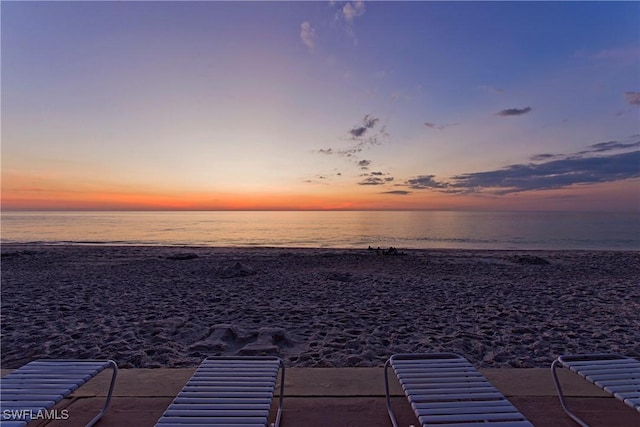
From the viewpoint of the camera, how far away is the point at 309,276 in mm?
11227

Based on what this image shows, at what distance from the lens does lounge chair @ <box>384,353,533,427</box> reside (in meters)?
2.04

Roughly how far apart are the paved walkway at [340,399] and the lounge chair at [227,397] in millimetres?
353

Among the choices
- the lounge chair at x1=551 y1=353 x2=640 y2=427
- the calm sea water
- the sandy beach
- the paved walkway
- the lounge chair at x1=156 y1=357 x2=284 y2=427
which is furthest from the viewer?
the calm sea water

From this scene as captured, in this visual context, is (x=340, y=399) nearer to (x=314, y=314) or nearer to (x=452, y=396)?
(x=452, y=396)

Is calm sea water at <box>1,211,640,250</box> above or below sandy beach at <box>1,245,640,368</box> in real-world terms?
below

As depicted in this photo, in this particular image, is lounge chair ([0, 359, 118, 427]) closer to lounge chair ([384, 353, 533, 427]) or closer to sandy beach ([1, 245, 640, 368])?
sandy beach ([1, 245, 640, 368])

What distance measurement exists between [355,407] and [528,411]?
50.7 inches

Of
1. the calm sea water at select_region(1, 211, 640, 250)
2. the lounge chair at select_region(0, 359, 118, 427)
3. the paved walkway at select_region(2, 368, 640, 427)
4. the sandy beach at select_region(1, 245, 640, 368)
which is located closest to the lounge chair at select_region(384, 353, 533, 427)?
the paved walkway at select_region(2, 368, 640, 427)

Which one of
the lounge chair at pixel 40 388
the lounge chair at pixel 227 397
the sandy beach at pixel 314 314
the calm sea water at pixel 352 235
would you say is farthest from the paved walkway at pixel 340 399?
the calm sea water at pixel 352 235

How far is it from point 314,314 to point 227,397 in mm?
4598

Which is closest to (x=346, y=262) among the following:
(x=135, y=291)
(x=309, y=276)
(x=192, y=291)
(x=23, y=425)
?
(x=309, y=276)

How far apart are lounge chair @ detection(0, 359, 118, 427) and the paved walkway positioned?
0.61ft

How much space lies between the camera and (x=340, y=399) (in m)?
2.88

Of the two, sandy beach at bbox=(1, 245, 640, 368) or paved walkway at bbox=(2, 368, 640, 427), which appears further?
sandy beach at bbox=(1, 245, 640, 368)
